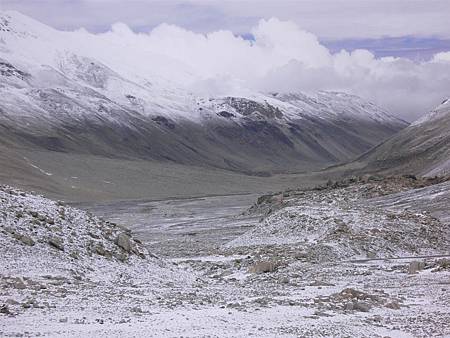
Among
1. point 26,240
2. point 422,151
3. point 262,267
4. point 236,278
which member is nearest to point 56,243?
point 26,240

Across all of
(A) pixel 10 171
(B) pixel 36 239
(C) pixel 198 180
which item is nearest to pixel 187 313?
(B) pixel 36 239

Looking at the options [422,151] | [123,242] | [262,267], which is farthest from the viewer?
[422,151]

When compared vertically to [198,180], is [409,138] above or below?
above

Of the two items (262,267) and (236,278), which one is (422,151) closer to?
(262,267)

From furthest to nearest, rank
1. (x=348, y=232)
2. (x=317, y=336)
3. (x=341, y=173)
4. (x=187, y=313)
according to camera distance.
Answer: (x=341, y=173)
(x=348, y=232)
(x=187, y=313)
(x=317, y=336)

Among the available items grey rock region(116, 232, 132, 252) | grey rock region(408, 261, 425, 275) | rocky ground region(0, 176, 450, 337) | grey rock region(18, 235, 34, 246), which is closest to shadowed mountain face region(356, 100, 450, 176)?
rocky ground region(0, 176, 450, 337)

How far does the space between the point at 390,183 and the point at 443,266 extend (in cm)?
4556

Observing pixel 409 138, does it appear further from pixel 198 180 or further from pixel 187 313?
pixel 187 313

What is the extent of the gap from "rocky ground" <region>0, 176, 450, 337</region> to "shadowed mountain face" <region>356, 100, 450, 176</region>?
6189 centimetres

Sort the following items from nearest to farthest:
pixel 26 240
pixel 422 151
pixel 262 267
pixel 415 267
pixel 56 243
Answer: pixel 26 240 → pixel 56 243 → pixel 415 267 → pixel 262 267 → pixel 422 151

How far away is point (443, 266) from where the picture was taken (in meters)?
28.8

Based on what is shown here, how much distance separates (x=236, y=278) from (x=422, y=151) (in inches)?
4988

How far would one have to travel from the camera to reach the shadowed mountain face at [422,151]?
12243 cm

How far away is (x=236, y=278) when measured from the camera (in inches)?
1177
